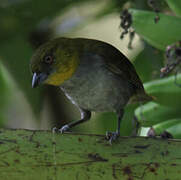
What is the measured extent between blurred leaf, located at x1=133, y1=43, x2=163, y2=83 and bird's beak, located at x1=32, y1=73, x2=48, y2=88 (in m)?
0.41

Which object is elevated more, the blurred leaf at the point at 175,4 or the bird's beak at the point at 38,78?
the blurred leaf at the point at 175,4

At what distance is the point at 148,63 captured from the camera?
1.88m

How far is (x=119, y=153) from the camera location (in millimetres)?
1199

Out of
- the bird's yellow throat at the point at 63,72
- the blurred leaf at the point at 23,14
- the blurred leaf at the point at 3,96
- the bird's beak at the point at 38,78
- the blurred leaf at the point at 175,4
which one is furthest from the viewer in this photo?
the blurred leaf at the point at 3,96

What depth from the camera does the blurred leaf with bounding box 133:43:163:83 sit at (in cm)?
175

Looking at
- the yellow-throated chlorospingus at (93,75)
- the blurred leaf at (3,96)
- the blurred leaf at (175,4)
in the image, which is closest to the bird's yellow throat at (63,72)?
the yellow-throated chlorospingus at (93,75)

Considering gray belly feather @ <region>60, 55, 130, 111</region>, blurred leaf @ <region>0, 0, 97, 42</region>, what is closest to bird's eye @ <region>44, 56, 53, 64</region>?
gray belly feather @ <region>60, 55, 130, 111</region>

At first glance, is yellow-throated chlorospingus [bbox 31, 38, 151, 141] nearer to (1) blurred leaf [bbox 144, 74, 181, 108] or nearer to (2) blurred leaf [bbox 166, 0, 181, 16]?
(1) blurred leaf [bbox 144, 74, 181, 108]

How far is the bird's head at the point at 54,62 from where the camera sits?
1.72 m

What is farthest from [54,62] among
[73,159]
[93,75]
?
[73,159]

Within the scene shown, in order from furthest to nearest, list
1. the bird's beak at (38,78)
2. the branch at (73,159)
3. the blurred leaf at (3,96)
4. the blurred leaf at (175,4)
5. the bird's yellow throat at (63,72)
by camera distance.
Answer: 1. the blurred leaf at (3,96)
2. the bird's yellow throat at (63,72)
3. the bird's beak at (38,78)
4. the blurred leaf at (175,4)
5. the branch at (73,159)

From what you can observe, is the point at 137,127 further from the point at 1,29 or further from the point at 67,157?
the point at 1,29

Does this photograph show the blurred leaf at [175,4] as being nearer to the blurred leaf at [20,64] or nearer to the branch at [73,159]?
the branch at [73,159]

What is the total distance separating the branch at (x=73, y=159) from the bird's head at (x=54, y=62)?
1.78 ft
